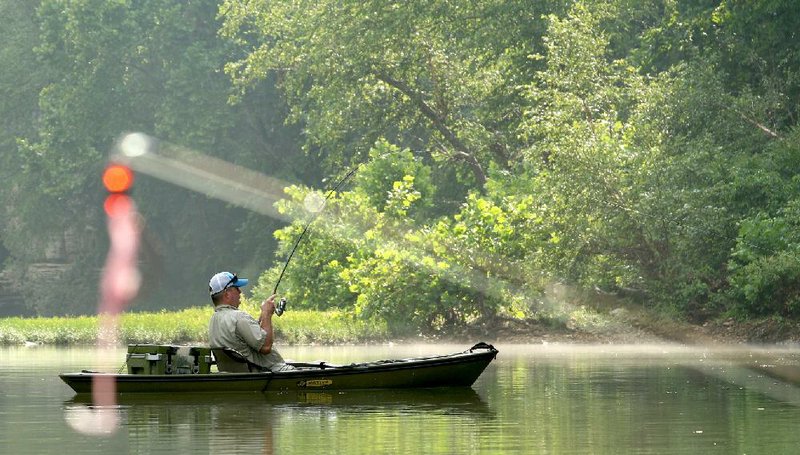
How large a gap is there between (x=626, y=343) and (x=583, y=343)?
946mm

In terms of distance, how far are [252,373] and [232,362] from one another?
2.38ft

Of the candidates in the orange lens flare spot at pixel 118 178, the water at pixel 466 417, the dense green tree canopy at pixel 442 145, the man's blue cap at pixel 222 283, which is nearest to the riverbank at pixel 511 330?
the dense green tree canopy at pixel 442 145

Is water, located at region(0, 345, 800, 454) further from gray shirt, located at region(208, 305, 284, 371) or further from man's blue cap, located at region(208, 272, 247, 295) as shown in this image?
man's blue cap, located at region(208, 272, 247, 295)

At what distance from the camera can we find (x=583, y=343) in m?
37.2

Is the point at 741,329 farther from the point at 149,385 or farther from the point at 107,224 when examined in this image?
the point at 107,224

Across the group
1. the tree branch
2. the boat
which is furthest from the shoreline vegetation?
the boat

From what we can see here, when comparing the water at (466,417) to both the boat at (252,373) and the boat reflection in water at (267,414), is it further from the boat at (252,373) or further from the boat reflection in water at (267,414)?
the boat at (252,373)

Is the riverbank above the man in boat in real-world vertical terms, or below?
above

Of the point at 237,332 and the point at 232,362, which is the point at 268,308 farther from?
the point at 232,362

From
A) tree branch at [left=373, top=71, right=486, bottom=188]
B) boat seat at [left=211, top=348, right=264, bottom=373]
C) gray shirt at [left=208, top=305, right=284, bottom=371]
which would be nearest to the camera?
gray shirt at [left=208, top=305, right=284, bottom=371]

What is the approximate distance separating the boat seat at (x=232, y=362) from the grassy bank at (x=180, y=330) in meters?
19.3

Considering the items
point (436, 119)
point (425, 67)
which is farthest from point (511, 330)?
point (436, 119)

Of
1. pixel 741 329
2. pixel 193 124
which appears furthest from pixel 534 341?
pixel 193 124

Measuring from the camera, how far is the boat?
20188 mm
